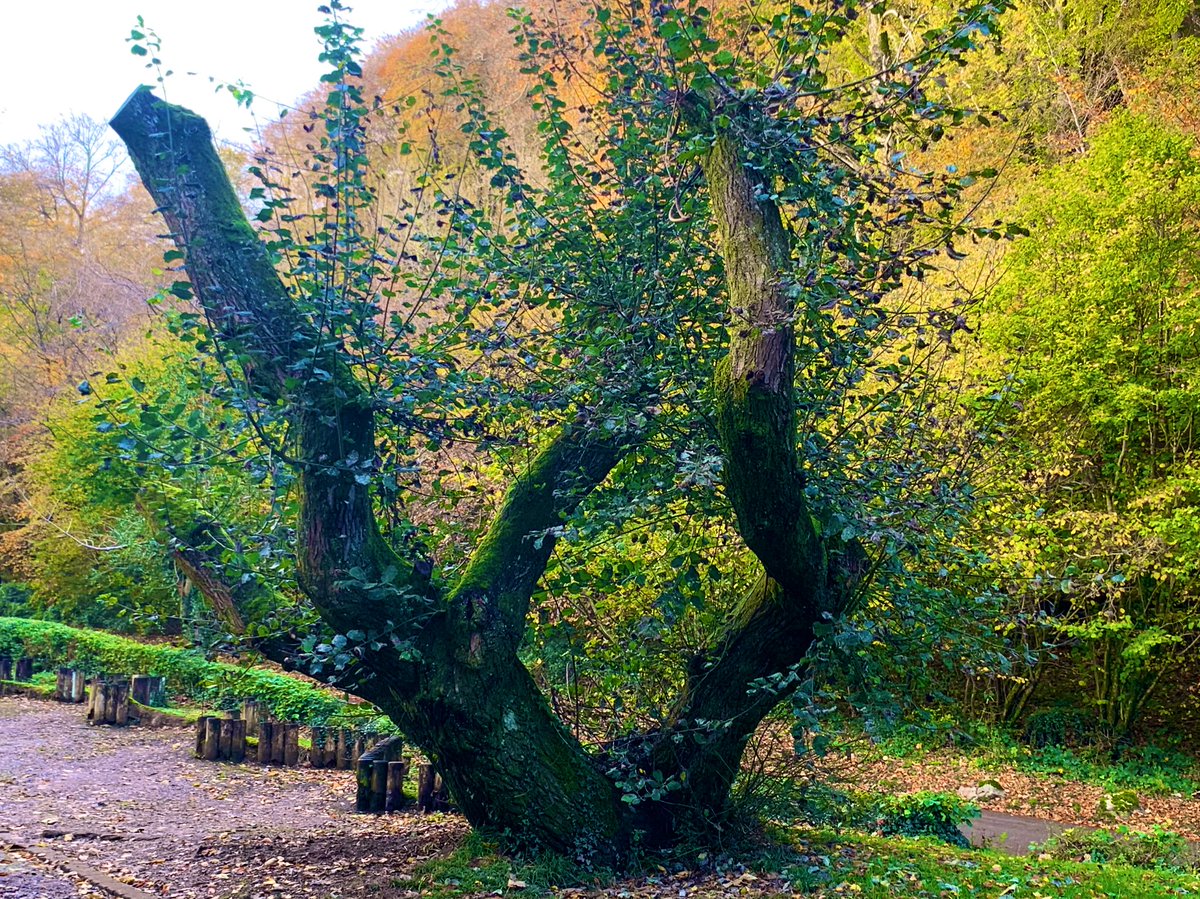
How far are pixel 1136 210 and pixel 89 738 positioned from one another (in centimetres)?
1595

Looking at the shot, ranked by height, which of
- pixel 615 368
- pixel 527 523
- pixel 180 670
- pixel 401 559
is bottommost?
pixel 180 670

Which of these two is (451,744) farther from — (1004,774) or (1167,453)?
(1167,453)

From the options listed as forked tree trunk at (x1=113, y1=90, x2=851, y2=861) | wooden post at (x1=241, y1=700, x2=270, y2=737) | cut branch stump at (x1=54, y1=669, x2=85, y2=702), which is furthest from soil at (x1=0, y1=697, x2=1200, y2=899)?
cut branch stump at (x1=54, y1=669, x2=85, y2=702)

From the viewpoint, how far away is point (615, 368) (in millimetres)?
4551

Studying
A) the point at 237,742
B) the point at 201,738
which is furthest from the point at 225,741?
the point at 201,738

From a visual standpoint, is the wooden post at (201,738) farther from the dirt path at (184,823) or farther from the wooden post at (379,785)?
the wooden post at (379,785)

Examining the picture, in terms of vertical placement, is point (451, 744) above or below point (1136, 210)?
below

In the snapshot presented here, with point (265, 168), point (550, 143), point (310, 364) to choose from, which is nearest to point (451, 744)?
point (310, 364)

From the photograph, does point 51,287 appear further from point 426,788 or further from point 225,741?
point 426,788

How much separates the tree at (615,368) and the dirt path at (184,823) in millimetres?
1018

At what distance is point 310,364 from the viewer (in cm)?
420

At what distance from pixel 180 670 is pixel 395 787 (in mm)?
9858

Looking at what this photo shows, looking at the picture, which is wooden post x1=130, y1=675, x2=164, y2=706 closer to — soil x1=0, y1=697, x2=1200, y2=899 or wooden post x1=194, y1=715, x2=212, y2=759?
soil x1=0, y1=697, x2=1200, y2=899

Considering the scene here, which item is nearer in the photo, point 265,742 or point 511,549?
point 511,549
